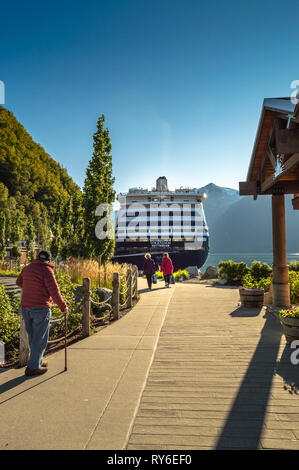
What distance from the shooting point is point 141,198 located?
4116cm

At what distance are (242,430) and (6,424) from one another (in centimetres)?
209

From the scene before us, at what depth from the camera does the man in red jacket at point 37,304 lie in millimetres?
4094

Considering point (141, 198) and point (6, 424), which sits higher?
point (141, 198)

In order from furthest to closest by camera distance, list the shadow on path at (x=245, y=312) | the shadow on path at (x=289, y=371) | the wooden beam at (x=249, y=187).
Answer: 1. the wooden beam at (x=249, y=187)
2. the shadow on path at (x=245, y=312)
3. the shadow on path at (x=289, y=371)

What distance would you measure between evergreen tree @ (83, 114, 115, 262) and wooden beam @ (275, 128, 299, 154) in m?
8.33

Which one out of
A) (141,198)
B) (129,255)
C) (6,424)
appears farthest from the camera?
(141,198)

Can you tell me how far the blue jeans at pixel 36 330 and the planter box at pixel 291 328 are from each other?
366 centimetres

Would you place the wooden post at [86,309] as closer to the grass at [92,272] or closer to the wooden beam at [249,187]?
the grass at [92,272]

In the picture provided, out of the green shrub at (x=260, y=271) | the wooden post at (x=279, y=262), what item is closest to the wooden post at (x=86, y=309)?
the wooden post at (x=279, y=262)

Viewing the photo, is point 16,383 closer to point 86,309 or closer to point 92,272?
point 86,309

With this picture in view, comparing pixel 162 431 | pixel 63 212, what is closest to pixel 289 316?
pixel 162 431

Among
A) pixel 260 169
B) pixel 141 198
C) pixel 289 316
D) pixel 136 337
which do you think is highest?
pixel 141 198

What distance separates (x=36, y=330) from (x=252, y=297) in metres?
5.88

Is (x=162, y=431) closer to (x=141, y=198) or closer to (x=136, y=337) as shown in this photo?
(x=136, y=337)
